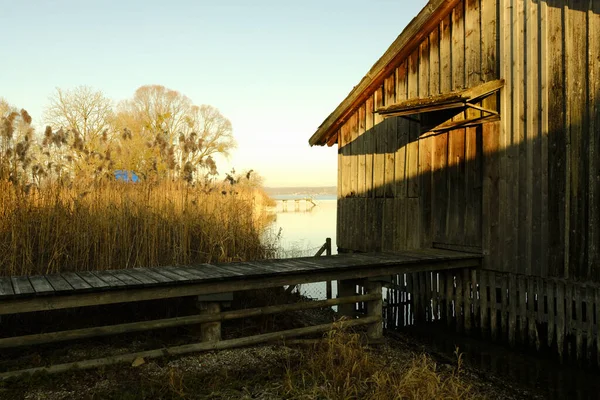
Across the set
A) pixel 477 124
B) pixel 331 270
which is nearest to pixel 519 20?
pixel 477 124

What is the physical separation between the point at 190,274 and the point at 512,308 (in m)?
4.54

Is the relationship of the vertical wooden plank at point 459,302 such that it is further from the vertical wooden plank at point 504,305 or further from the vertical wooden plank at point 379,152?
the vertical wooden plank at point 379,152

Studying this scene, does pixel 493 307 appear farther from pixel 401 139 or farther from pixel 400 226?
pixel 401 139

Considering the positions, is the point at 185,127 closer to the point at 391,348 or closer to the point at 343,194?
the point at 343,194

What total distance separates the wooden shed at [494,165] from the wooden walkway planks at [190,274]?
960 millimetres

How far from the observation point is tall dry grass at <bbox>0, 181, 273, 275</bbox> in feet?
20.5

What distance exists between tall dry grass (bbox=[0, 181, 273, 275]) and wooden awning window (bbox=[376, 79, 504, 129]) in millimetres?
2937

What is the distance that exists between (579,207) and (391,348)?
121 inches

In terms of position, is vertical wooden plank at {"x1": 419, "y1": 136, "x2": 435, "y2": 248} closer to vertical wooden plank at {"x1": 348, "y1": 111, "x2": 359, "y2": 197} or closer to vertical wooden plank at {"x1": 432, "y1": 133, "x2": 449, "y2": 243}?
vertical wooden plank at {"x1": 432, "y1": 133, "x2": 449, "y2": 243}

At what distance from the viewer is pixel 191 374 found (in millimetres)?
4867

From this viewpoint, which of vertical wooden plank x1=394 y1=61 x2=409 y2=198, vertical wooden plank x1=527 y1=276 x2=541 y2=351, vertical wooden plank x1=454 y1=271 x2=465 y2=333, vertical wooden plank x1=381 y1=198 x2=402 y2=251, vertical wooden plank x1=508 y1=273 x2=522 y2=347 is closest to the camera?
vertical wooden plank x1=527 y1=276 x2=541 y2=351

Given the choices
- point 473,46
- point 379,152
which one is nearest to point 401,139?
point 379,152

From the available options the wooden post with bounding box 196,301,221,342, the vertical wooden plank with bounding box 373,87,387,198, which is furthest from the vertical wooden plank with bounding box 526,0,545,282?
the wooden post with bounding box 196,301,221,342

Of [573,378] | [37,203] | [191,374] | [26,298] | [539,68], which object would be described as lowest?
[573,378]
